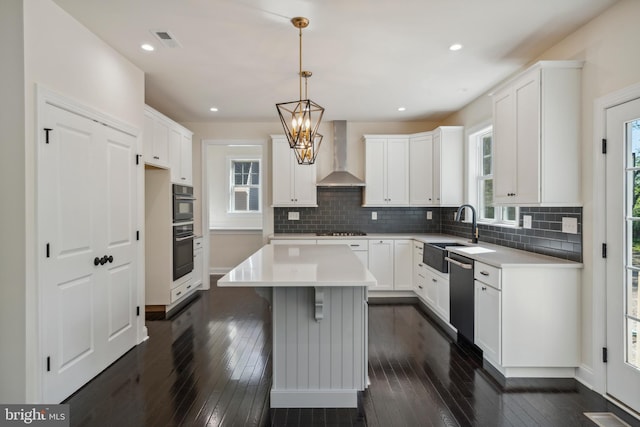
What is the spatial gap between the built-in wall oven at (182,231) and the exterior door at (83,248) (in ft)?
3.66

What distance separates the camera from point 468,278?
10.1ft

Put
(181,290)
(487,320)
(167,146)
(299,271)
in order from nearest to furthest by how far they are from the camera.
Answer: (299,271)
(487,320)
(167,146)
(181,290)

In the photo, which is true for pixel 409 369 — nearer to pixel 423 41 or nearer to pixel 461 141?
pixel 423 41

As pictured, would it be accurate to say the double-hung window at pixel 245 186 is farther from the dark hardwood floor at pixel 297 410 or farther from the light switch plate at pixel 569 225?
the light switch plate at pixel 569 225

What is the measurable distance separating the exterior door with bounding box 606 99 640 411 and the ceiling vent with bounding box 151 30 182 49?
10.7 feet

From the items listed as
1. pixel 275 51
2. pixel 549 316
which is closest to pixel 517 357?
pixel 549 316

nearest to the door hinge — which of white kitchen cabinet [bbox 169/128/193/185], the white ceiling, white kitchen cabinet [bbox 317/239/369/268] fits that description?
the white ceiling

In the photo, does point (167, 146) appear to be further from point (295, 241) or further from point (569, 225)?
point (569, 225)

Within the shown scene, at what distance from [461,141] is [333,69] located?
223cm

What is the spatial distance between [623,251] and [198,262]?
490 centimetres

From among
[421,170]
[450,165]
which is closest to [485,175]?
[450,165]

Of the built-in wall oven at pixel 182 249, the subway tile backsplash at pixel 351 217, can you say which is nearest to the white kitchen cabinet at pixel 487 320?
the subway tile backsplash at pixel 351 217

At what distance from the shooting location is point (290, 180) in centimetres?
501

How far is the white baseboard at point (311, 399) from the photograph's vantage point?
2156mm
